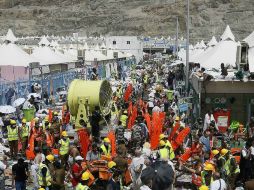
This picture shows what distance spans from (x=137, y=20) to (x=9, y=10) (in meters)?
38.7

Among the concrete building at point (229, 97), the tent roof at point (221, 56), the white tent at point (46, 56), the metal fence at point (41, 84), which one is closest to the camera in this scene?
the concrete building at point (229, 97)

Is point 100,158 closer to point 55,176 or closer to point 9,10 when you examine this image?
point 55,176

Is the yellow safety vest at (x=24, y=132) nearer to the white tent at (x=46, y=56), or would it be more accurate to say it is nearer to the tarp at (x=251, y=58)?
the tarp at (x=251, y=58)

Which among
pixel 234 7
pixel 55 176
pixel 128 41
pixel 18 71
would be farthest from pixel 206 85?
pixel 234 7

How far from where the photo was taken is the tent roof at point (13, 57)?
21.8 metres

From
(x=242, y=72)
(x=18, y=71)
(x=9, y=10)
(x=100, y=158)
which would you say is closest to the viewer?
(x=100, y=158)

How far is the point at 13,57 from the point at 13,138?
9349mm

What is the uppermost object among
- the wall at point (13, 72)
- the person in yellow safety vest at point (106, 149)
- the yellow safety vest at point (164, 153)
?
the wall at point (13, 72)

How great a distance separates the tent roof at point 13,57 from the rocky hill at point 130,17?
7722 cm

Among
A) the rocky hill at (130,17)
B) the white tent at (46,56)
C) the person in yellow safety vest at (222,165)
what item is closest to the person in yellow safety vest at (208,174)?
the person in yellow safety vest at (222,165)

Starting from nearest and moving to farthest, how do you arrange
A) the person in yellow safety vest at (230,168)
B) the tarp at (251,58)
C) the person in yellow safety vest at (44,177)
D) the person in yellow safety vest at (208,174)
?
the person in yellow safety vest at (208,174) < the person in yellow safety vest at (44,177) < the person in yellow safety vest at (230,168) < the tarp at (251,58)

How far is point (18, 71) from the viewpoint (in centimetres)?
2673

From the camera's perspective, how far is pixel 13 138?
533 inches

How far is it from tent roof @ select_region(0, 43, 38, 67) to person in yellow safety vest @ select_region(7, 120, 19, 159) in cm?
837
